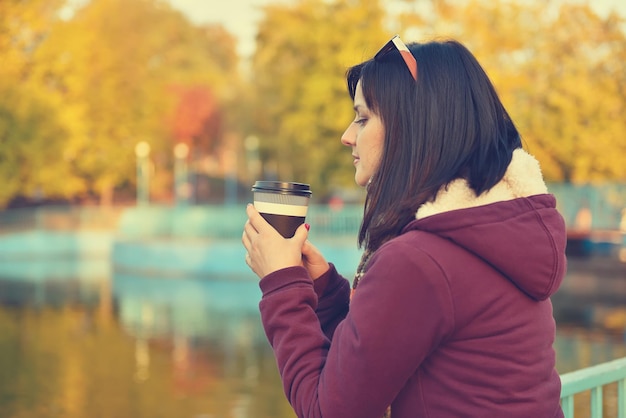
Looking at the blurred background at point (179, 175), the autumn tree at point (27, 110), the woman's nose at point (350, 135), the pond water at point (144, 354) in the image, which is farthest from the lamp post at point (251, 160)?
the woman's nose at point (350, 135)

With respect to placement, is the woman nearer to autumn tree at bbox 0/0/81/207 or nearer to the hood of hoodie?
the hood of hoodie

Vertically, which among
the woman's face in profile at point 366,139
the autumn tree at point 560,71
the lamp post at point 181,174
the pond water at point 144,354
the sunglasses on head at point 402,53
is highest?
the autumn tree at point 560,71

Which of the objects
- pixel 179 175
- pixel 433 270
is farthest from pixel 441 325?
pixel 179 175

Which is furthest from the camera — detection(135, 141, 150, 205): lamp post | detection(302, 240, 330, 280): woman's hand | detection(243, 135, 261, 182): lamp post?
detection(243, 135, 261, 182): lamp post

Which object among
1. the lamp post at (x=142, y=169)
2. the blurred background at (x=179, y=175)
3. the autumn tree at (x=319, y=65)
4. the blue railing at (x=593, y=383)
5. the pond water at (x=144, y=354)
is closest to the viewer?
the blue railing at (x=593, y=383)

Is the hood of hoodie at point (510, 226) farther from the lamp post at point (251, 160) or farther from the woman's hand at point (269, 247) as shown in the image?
the lamp post at point (251, 160)

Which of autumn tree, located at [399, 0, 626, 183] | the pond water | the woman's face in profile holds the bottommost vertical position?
the pond water

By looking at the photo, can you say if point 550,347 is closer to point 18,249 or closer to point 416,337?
point 416,337

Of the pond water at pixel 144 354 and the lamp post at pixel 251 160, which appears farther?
the lamp post at pixel 251 160

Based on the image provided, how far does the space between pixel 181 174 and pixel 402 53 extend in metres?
52.7

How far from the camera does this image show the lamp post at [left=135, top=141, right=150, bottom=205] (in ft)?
144

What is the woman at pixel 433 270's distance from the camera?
4.91 ft

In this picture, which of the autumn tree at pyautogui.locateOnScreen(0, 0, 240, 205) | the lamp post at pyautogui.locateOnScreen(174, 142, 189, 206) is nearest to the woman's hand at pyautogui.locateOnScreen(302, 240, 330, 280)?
the autumn tree at pyautogui.locateOnScreen(0, 0, 240, 205)

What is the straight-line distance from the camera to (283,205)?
5.71ft
